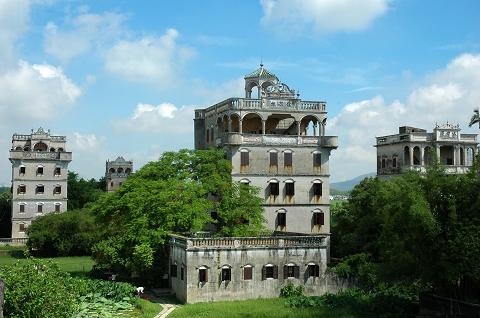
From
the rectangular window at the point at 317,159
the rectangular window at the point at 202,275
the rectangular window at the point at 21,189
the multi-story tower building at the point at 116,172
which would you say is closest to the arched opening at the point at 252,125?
the rectangular window at the point at 317,159

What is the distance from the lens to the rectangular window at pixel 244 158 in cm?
4584

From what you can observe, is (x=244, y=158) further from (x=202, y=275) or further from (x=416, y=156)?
(x=416, y=156)

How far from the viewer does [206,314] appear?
3291cm

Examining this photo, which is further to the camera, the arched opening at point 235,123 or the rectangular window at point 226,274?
the arched opening at point 235,123

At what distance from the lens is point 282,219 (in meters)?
46.9

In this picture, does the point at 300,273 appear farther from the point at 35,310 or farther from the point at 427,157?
the point at 427,157

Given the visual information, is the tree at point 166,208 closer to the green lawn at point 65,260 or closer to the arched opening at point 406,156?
the green lawn at point 65,260

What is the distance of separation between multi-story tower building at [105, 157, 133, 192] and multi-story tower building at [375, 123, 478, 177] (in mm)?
55995

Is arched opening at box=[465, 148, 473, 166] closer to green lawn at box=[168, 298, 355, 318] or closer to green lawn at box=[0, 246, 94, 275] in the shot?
green lawn at box=[168, 298, 355, 318]

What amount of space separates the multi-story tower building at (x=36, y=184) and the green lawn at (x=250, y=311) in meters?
46.0

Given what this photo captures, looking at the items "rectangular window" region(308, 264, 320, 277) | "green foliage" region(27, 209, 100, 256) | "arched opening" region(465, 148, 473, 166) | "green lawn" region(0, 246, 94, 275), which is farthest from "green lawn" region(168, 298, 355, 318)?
"green foliage" region(27, 209, 100, 256)

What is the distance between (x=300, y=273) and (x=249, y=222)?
539 cm

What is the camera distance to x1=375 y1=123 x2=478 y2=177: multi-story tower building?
188 feet

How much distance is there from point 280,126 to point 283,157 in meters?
5.99
